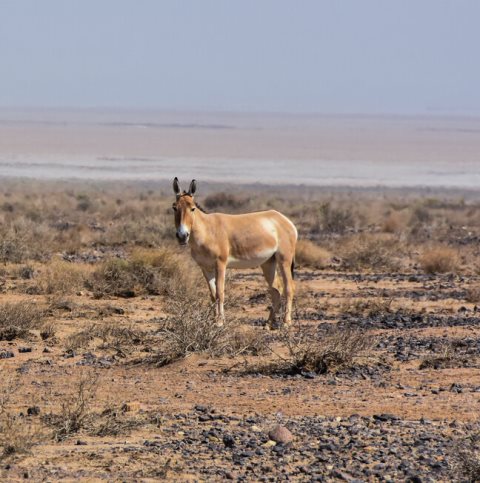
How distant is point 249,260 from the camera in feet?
50.6

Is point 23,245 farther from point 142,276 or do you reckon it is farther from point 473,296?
point 473,296

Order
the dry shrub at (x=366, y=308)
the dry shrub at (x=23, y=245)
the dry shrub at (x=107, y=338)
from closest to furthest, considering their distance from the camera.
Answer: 1. the dry shrub at (x=107, y=338)
2. the dry shrub at (x=366, y=308)
3. the dry shrub at (x=23, y=245)

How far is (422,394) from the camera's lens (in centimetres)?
1110

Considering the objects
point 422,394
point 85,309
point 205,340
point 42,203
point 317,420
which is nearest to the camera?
point 317,420

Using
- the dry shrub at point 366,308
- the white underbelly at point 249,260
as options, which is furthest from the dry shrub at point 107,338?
the dry shrub at point 366,308

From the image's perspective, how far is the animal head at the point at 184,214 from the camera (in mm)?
14727

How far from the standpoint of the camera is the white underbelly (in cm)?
1539

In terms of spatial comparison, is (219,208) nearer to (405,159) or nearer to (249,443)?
(249,443)

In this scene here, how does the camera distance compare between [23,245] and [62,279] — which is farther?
[23,245]

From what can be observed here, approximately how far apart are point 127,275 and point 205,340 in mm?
6165

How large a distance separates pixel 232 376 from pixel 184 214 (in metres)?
3.44

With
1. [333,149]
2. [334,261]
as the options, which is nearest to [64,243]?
[334,261]

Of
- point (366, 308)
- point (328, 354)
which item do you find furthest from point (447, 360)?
point (366, 308)

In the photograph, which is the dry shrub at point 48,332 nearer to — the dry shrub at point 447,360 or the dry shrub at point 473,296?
the dry shrub at point 447,360
